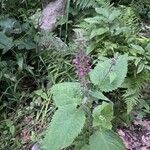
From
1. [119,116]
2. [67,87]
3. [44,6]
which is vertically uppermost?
[67,87]

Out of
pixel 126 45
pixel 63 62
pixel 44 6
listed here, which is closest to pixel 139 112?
pixel 126 45

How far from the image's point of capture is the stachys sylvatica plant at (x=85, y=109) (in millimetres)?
2281

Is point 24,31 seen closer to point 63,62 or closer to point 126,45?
point 63,62

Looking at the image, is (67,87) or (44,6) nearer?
(67,87)

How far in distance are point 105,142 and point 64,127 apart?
11.7 inches

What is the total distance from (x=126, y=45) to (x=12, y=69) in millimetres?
1187

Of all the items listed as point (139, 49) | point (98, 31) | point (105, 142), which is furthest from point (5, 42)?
point (105, 142)

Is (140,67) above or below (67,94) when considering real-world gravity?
below

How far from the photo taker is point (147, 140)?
10.8ft

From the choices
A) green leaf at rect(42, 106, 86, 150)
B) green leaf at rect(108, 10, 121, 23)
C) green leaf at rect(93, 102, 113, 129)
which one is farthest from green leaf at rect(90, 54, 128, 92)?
green leaf at rect(108, 10, 121, 23)

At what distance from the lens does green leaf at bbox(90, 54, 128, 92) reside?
2.45 meters

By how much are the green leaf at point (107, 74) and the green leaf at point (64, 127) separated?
0.25 metres

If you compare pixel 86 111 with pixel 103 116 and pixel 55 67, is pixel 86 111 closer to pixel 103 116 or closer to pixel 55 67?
pixel 103 116

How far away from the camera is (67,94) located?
95.9 inches
